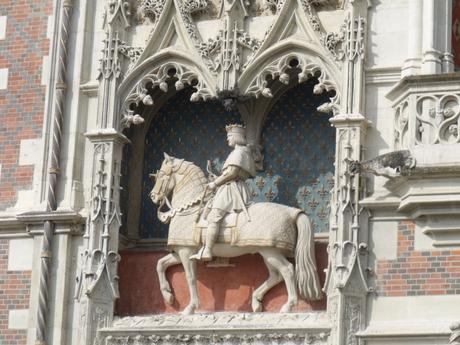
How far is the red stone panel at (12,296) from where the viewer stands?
1611 cm

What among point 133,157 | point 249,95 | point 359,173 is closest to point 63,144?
point 133,157

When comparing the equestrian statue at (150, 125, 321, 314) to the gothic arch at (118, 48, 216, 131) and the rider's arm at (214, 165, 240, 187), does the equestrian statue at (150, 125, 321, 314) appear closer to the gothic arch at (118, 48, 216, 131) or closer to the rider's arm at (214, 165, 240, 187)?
the rider's arm at (214, 165, 240, 187)

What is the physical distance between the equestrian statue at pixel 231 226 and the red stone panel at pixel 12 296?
4.59 feet

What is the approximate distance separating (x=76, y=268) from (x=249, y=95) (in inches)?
96.4

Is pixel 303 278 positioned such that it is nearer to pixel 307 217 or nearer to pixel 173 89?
pixel 307 217

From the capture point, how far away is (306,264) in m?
15.3

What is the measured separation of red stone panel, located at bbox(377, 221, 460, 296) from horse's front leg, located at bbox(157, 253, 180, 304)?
2160 mm

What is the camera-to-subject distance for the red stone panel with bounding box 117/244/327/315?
1560 centimetres

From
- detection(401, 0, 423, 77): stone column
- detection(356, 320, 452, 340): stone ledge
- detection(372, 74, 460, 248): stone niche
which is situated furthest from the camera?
detection(401, 0, 423, 77): stone column

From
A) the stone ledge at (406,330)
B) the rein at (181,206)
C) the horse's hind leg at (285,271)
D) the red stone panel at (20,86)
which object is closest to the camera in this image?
the stone ledge at (406,330)

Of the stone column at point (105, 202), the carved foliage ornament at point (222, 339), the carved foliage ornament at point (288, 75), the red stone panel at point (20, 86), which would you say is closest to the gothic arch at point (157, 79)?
the stone column at point (105, 202)

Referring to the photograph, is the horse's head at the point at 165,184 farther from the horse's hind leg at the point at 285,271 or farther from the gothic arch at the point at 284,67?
the horse's hind leg at the point at 285,271

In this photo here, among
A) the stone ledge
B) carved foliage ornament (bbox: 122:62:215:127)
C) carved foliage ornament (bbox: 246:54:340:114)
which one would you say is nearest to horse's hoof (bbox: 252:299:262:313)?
the stone ledge

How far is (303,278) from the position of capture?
15305 mm
